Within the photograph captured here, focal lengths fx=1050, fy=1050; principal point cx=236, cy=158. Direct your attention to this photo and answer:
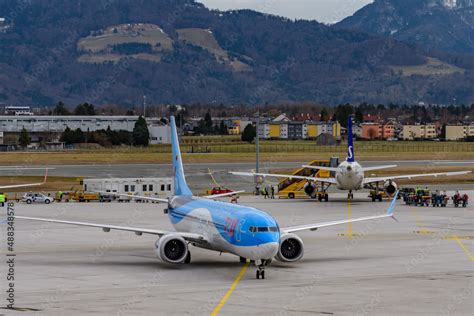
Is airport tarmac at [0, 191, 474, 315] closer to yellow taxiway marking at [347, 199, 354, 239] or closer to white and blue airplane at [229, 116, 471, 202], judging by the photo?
yellow taxiway marking at [347, 199, 354, 239]

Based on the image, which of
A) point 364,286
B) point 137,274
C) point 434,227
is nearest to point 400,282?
point 364,286

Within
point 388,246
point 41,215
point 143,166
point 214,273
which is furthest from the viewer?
point 143,166

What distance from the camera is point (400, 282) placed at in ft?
148

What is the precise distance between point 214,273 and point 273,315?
11061 mm

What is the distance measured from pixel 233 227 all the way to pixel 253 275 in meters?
2.32

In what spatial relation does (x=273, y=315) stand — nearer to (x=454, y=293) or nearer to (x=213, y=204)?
(x=454, y=293)

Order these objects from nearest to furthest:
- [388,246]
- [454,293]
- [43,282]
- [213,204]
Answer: [454,293], [43,282], [213,204], [388,246]

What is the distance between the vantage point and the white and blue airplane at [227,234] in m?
45.6

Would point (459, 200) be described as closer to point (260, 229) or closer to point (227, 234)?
point (227, 234)

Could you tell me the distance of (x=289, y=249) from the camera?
4925 centimetres

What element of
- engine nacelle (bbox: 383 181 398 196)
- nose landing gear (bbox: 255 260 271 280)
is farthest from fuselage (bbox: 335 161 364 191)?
nose landing gear (bbox: 255 260 271 280)

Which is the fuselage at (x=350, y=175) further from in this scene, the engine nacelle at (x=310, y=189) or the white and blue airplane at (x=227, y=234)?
the white and blue airplane at (x=227, y=234)

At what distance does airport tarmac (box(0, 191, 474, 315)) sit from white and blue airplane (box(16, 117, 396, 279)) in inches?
34.8

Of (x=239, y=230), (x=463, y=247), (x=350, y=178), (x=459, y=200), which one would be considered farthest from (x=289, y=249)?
(x=459, y=200)
